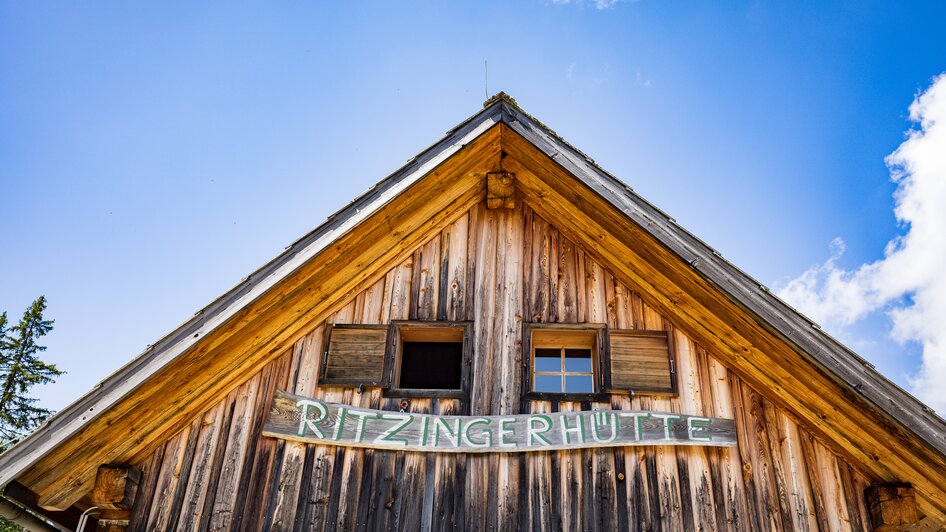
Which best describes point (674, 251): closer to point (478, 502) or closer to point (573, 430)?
point (573, 430)

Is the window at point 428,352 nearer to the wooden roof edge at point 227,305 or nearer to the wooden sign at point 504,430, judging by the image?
the wooden sign at point 504,430

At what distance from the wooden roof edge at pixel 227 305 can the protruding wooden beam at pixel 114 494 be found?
28.8 inches

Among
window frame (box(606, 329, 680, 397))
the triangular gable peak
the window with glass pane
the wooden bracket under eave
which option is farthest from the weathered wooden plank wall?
the wooden bracket under eave

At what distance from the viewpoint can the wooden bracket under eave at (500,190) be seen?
25.1ft

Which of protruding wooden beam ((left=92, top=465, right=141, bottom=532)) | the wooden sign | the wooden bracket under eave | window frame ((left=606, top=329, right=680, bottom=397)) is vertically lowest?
protruding wooden beam ((left=92, top=465, right=141, bottom=532))

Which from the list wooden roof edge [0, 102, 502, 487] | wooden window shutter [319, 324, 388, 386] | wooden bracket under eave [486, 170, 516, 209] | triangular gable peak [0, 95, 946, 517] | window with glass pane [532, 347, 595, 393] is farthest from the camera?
wooden bracket under eave [486, 170, 516, 209]

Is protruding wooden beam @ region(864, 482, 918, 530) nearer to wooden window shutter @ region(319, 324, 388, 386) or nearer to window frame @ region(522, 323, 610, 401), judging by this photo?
window frame @ region(522, 323, 610, 401)

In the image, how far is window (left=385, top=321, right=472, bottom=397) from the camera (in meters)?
7.01

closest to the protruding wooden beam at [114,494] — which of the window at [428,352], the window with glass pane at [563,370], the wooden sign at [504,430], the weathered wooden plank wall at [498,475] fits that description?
the weathered wooden plank wall at [498,475]

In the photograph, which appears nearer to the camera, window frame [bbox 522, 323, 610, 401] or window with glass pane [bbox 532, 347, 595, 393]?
window frame [bbox 522, 323, 610, 401]

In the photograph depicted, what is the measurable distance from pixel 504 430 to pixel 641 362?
160 cm

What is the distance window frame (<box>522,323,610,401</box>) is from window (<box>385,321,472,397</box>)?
61cm

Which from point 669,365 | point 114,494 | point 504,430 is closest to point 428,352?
point 504,430

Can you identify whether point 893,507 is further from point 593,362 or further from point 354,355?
point 354,355
